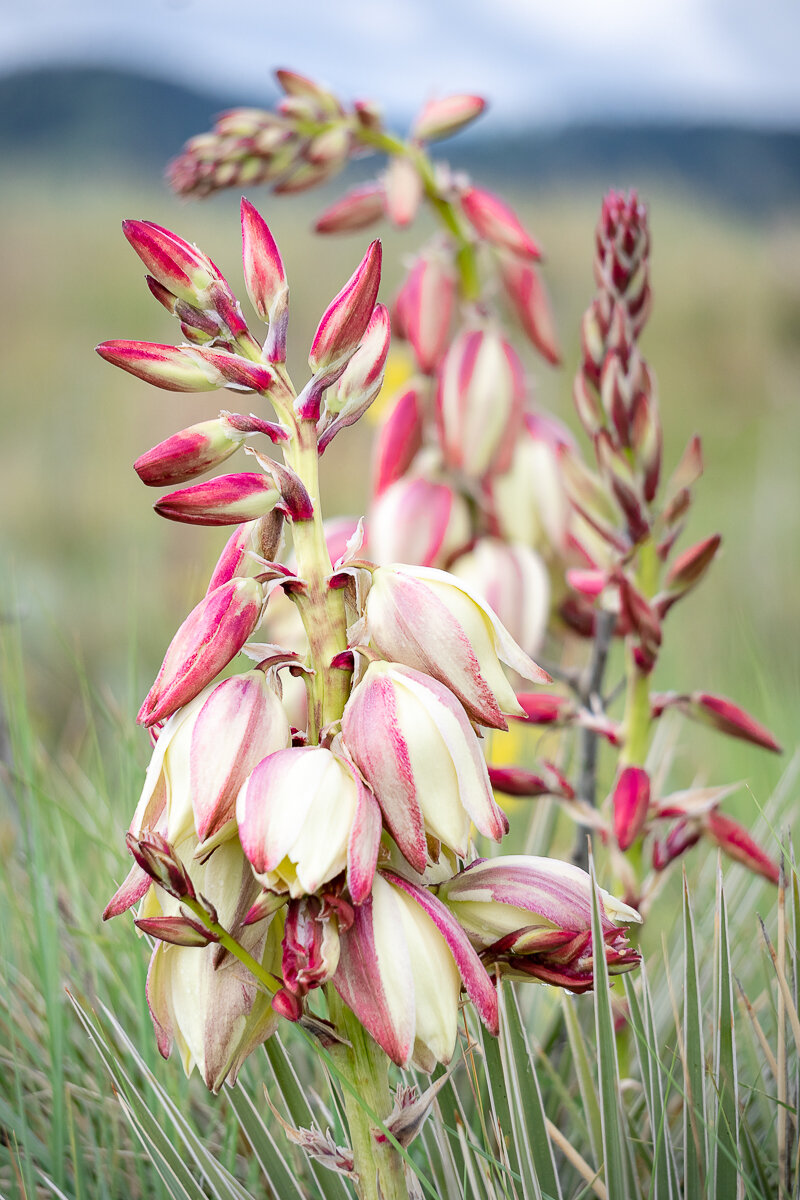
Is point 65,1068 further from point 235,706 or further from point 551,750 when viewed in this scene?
point 551,750

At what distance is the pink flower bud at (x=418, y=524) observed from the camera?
0.63m

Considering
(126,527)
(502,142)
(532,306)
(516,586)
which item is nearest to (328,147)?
(532,306)

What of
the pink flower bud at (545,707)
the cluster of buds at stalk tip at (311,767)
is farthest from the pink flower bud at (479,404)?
the cluster of buds at stalk tip at (311,767)

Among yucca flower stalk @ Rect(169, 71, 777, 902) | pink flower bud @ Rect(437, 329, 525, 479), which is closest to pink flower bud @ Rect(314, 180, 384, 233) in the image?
yucca flower stalk @ Rect(169, 71, 777, 902)

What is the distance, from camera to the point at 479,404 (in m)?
0.65

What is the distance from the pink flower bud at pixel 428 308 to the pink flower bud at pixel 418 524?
0.28 ft

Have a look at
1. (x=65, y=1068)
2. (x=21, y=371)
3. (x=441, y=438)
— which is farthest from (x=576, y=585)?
(x=21, y=371)

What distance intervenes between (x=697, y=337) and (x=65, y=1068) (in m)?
4.25

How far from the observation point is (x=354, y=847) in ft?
0.81

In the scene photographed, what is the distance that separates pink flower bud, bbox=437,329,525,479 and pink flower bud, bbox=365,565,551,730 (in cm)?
37

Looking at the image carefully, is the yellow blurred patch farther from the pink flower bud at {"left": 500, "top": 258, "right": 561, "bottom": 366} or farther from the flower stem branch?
the flower stem branch

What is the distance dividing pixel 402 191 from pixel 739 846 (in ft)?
1.44

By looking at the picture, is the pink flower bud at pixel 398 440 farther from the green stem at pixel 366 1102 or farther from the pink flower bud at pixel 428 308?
the green stem at pixel 366 1102

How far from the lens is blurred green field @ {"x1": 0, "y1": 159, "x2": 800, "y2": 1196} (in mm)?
508
